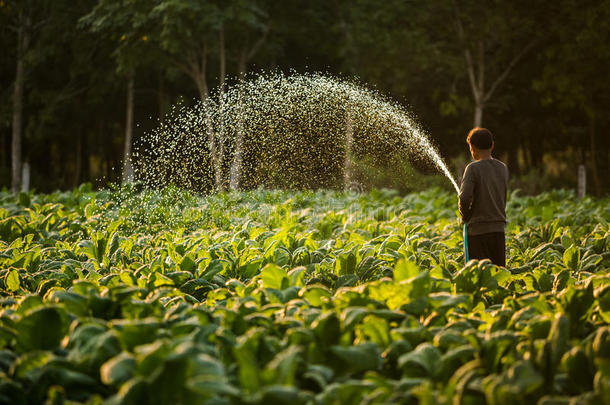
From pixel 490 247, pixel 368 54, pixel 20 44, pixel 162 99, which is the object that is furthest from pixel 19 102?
pixel 490 247

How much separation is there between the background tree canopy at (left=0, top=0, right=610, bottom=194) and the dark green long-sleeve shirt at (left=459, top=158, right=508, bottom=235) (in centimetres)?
1365

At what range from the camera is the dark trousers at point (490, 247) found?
5746 mm

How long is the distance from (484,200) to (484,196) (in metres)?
0.04

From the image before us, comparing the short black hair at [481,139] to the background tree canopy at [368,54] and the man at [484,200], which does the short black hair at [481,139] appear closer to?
the man at [484,200]

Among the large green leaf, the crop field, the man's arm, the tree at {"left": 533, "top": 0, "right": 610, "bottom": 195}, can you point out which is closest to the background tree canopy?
the tree at {"left": 533, "top": 0, "right": 610, "bottom": 195}

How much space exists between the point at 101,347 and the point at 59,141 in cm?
3957

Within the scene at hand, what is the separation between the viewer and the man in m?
5.62

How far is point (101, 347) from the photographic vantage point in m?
2.69

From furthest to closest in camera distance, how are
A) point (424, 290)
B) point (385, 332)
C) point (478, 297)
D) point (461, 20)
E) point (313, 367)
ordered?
point (461, 20) → point (478, 297) → point (424, 290) → point (385, 332) → point (313, 367)

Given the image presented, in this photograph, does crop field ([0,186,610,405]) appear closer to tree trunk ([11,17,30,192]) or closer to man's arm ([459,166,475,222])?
man's arm ([459,166,475,222])

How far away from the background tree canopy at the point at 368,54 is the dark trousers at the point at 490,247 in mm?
13644

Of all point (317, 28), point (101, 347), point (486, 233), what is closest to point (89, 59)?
point (317, 28)

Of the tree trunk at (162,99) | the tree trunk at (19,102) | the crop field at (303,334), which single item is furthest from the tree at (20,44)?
the crop field at (303,334)

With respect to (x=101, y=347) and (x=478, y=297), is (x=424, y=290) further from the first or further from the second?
(x=101, y=347)
